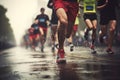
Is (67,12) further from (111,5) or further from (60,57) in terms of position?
(111,5)

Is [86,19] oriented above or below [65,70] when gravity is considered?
above

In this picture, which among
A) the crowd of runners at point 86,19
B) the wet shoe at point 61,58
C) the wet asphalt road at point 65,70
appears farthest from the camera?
the crowd of runners at point 86,19

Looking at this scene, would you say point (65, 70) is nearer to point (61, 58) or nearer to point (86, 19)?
point (61, 58)

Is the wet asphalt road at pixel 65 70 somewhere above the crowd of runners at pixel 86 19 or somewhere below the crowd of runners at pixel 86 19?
below

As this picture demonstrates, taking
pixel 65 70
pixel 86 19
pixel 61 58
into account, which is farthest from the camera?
pixel 86 19

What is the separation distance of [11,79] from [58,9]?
2.44m

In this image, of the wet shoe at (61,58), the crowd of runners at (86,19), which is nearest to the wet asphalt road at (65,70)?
the wet shoe at (61,58)

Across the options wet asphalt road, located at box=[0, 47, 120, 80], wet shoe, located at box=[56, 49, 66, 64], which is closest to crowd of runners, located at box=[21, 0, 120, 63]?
wet shoe, located at box=[56, 49, 66, 64]

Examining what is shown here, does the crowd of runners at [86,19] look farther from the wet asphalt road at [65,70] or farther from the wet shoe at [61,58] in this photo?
the wet asphalt road at [65,70]

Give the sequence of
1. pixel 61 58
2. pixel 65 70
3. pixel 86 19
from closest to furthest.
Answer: pixel 65 70 → pixel 61 58 → pixel 86 19

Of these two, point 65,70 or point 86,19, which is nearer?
point 65,70

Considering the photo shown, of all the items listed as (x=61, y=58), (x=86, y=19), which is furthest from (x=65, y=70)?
(x=86, y=19)

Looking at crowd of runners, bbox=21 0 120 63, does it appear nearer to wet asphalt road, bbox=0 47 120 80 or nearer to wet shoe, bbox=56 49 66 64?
wet shoe, bbox=56 49 66 64

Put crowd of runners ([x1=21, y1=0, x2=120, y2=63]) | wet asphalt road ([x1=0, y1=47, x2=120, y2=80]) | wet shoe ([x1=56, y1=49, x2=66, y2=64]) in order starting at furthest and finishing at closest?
1. crowd of runners ([x1=21, y1=0, x2=120, y2=63])
2. wet shoe ([x1=56, y1=49, x2=66, y2=64])
3. wet asphalt road ([x1=0, y1=47, x2=120, y2=80])
